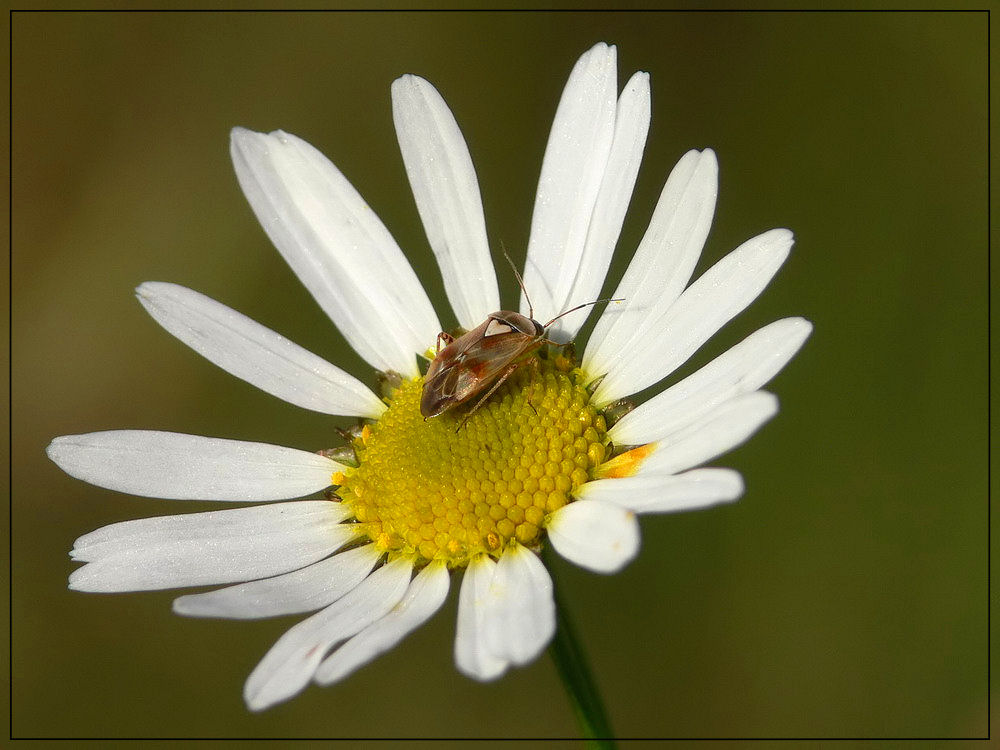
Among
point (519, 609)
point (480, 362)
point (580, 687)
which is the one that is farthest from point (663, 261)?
point (580, 687)

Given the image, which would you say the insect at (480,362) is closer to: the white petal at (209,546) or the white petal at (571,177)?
the white petal at (571,177)

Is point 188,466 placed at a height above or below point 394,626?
above

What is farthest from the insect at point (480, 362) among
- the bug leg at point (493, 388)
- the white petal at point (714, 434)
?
the white petal at point (714, 434)

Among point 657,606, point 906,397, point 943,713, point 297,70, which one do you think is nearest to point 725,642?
point 657,606

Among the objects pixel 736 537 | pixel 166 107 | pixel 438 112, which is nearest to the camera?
pixel 438 112

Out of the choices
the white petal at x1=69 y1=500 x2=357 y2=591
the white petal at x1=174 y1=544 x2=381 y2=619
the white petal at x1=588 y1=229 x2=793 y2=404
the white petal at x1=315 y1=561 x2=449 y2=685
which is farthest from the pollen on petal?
the white petal at x1=69 y1=500 x2=357 y2=591

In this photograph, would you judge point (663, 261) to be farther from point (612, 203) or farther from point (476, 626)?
point (476, 626)

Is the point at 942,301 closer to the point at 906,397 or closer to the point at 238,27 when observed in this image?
the point at 906,397
